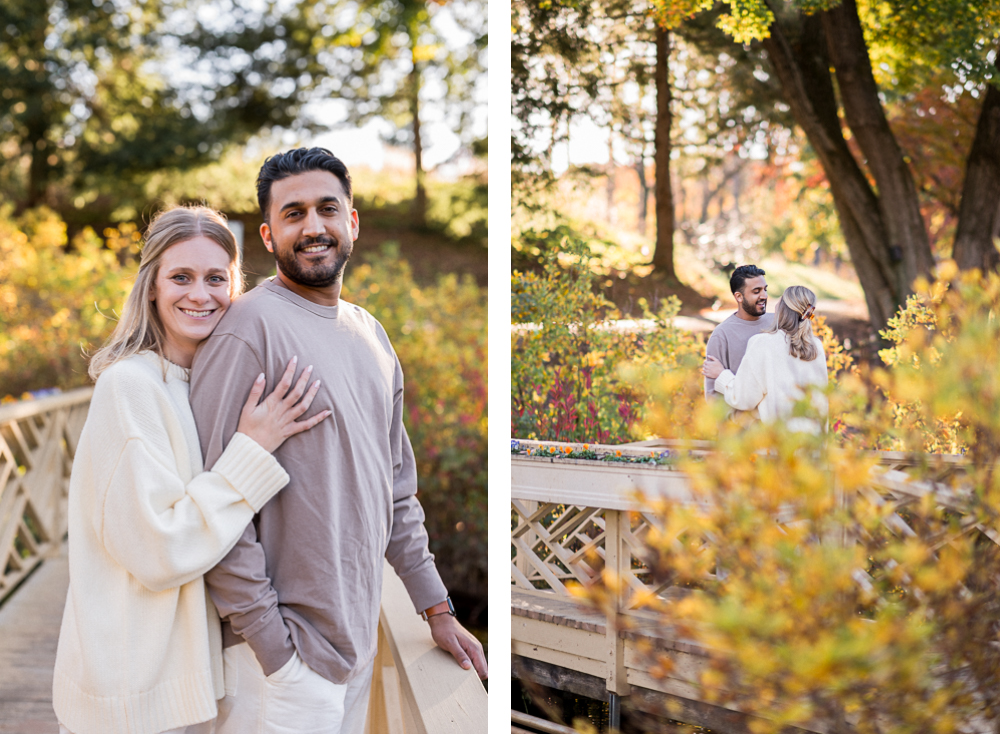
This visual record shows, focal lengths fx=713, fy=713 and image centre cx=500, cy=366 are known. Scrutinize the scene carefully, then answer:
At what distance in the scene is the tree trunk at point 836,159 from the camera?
5.05 feet

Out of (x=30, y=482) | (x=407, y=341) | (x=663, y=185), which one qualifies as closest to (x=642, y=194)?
(x=663, y=185)

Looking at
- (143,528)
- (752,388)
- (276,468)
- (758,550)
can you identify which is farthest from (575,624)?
(143,528)

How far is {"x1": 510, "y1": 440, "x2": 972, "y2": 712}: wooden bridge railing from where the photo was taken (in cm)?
135

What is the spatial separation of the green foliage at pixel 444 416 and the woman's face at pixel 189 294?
295 cm

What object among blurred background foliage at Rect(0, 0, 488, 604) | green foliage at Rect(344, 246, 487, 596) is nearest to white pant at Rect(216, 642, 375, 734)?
green foliage at Rect(344, 246, 487, 596)

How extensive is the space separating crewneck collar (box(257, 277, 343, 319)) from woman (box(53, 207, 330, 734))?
0.13 m

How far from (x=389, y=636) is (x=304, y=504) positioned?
0.58 meters

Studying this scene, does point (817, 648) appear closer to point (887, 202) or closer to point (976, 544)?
point (976, 544)

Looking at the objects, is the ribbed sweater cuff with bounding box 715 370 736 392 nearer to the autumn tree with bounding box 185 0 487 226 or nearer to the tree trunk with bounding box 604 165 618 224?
the tree trunk with bounding box 604 165 618 224

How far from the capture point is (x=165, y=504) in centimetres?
120

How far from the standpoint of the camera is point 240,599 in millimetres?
1222

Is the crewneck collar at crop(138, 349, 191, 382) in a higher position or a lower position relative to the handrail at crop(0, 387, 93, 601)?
higher

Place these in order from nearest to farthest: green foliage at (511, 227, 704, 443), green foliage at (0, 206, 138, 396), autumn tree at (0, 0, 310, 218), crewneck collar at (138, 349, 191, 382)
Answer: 1. crewneck collar at (138, 349, 191, 382)
2. green foliage at (511, 227, 704, 443)
3. green foliage at (0, 206, 138, 396)
4. autumn tree at (0, 0, 310, 218)

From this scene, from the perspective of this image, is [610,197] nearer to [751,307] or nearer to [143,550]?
[751,307]
